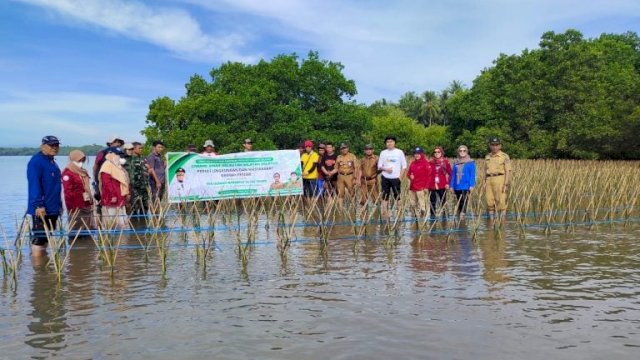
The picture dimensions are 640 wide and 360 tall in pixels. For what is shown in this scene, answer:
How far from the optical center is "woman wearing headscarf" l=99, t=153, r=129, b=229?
340 inches

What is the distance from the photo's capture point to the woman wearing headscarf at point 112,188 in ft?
28.4

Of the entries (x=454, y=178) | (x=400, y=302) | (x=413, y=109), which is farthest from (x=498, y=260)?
(x=413, y=109)

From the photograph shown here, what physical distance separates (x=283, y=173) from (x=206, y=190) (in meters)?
1.75

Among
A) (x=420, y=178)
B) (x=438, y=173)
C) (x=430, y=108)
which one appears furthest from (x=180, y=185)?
(x=430, y=108)

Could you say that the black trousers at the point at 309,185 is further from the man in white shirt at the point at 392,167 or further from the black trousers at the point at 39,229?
the black trousers at the point at 39,229

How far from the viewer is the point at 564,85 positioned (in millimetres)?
31891

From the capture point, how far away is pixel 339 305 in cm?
517

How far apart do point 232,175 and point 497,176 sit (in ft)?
17.7

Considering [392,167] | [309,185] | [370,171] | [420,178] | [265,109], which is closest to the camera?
[392,167]

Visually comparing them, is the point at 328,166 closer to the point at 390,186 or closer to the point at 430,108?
the point at 390,186

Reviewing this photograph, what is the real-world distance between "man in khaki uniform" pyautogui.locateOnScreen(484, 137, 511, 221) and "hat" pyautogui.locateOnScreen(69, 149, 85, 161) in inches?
287

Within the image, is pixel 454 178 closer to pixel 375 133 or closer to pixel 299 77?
pixel 299 77

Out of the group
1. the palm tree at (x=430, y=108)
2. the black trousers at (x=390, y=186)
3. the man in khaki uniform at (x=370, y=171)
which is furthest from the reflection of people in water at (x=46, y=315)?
the palm tree at (x=430, y=108)

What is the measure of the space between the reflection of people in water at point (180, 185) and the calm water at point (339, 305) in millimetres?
3289
